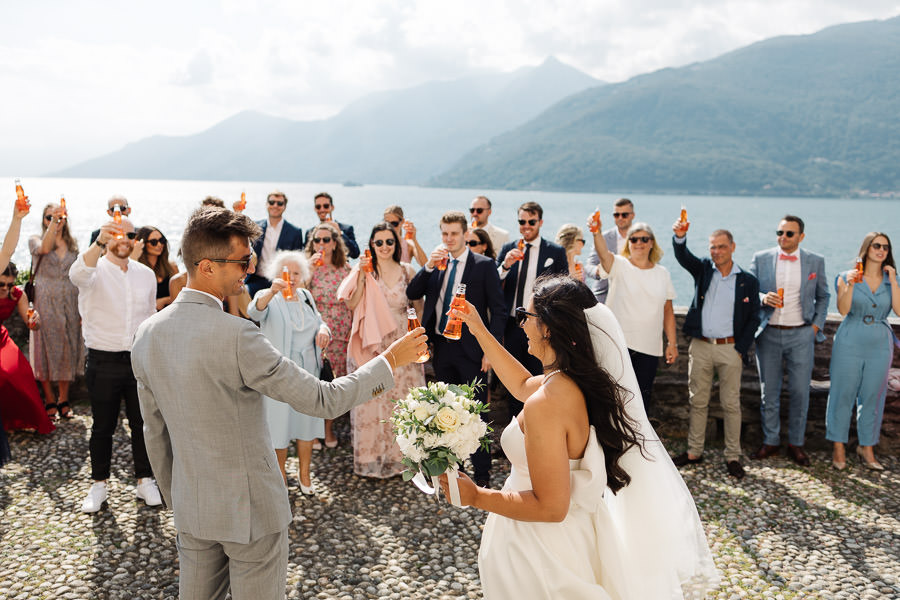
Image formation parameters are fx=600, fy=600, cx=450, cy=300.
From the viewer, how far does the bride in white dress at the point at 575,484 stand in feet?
8.58

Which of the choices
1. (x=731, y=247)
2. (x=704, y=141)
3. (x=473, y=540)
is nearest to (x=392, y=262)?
(x=473, y=540)

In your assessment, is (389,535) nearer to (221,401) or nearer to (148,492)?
(148,492)

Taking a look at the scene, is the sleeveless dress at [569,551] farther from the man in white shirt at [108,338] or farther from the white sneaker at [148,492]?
the man in white shirt at [108,338]

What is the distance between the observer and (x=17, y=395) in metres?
6.69

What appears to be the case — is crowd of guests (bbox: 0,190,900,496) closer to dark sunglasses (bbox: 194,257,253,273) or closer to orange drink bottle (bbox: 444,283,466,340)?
orange drink bottle (bbox: 444,283,466,340)

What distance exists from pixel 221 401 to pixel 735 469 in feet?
18.6

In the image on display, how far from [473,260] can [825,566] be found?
12.6 feet

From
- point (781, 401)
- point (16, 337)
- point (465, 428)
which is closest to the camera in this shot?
point (465, 428)

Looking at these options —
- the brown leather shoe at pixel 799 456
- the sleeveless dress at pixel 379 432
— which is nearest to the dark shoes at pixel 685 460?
the brown leather shoe at pixel 799 456

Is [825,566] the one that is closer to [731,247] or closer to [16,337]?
[731,247]

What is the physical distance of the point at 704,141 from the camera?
174750mm

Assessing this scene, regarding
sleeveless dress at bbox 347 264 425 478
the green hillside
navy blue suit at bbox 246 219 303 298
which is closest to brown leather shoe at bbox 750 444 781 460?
sleeveless dress at bbox 347 264 425 478

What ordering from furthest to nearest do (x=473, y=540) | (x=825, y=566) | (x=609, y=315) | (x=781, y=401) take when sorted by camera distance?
(x=781, y=401) < (x=473, y=540) < (x=825, y=566) < (x=609, y=315)

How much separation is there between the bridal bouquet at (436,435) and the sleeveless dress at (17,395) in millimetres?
5939
